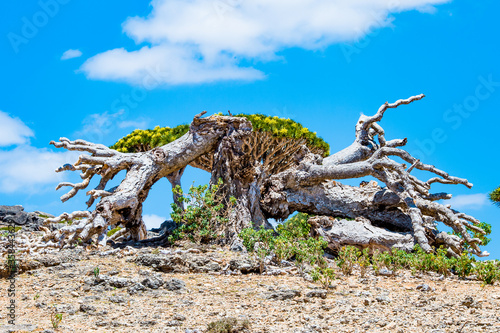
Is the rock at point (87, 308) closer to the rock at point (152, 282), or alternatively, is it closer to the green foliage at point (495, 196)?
the rock at point (152, 282)

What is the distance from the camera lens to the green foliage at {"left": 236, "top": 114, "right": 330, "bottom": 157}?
Result: 658 inches

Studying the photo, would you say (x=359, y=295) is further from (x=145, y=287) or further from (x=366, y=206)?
(x=366, y=206)

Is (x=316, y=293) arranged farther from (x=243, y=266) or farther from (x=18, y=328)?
(x=18, y=328)

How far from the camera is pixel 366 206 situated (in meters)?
15.0

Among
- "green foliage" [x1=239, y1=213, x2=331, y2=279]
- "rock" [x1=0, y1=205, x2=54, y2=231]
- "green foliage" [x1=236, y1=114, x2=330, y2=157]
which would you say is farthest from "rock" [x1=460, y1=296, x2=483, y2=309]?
"rock" [x1=0, y1=205, x2=54, y2=231]

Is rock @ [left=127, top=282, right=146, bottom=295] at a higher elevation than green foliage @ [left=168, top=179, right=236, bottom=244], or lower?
lower

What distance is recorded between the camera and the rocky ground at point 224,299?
6.21 meters

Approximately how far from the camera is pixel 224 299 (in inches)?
295

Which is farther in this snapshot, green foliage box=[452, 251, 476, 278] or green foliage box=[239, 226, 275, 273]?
green foliage box=[239, 226, 275, 273]

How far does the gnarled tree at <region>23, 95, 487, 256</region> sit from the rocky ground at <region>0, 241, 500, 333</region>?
296 cm

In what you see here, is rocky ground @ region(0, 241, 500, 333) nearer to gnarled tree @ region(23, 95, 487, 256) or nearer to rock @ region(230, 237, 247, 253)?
rock @ region(230, 237, 247, 253)

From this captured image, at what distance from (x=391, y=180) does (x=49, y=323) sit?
1027 cm

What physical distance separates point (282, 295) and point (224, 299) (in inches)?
34.0

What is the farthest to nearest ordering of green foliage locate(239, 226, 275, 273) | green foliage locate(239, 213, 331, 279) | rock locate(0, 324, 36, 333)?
green foliage locate(239, 226, 275, 273)
green foliage locate(239, 213, 331, 279)
rock locate(0, 324, 36, 333)
